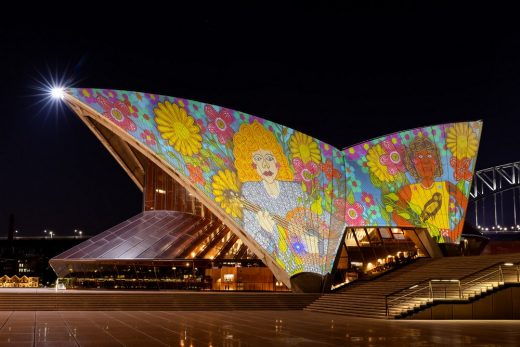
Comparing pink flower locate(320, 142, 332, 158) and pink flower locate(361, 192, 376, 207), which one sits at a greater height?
pink flower locate(320, 142, 332, 158)

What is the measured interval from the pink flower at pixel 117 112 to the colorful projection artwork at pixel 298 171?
4cm

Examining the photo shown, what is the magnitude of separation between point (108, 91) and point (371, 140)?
13.3m

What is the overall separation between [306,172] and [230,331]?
15122 millimetres

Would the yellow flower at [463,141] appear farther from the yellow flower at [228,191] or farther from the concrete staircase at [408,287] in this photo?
the yellow flower at [228,191]

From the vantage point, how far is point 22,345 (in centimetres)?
1225

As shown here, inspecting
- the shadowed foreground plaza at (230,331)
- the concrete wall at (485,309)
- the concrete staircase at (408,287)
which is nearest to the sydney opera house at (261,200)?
the concrete staircase at (408,287)

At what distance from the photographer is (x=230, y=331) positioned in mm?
15719

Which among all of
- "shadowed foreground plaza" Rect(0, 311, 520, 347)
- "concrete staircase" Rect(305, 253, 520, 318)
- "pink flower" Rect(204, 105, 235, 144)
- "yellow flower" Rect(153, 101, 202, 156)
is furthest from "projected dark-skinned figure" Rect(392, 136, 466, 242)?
"shadowed foreground plaza" Rect(0, 311, 520, 347)

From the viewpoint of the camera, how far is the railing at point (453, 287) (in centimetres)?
2234

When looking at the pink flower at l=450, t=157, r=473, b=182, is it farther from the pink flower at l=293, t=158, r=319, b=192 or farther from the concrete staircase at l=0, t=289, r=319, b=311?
the concrete staircase at l=0, t=289, r=319, b=311

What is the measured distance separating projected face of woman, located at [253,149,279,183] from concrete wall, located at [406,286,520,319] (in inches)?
396

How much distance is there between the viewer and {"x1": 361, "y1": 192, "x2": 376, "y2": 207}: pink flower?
102ft

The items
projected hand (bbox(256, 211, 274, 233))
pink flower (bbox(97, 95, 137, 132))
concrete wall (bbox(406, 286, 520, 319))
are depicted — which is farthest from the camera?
projected hand (bbox(256, 211, 274, 233))

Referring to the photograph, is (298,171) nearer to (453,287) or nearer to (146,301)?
(453,287)
